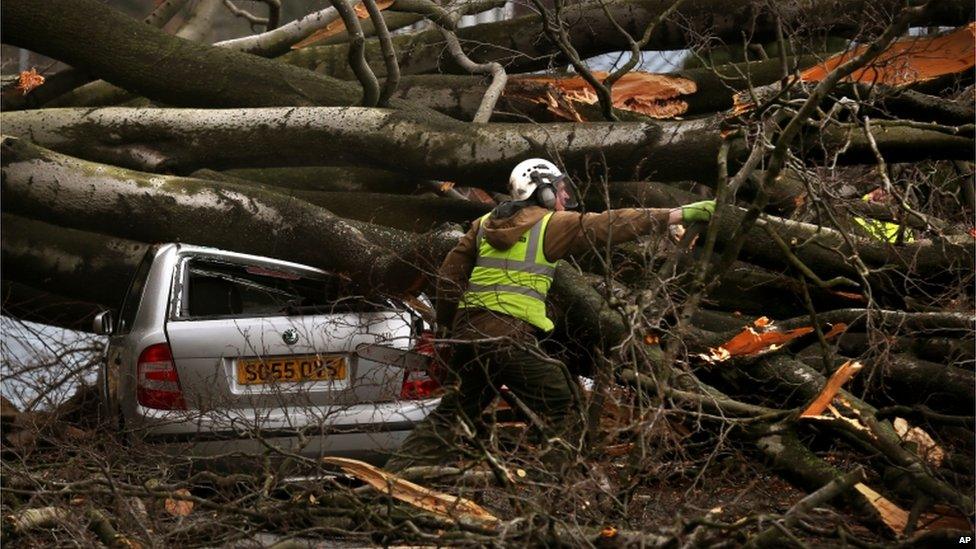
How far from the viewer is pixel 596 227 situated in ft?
23.4

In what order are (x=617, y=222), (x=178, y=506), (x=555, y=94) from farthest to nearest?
1. (x=555, y=94)
2. (x=617, y=222)
3. (x=178, y=506)

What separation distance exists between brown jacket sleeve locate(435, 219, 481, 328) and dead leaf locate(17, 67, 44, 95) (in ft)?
21.2

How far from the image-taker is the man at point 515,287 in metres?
7.05

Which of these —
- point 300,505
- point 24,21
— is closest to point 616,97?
point 24,21

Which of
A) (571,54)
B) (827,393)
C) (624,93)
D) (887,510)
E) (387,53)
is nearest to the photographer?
(887,510)

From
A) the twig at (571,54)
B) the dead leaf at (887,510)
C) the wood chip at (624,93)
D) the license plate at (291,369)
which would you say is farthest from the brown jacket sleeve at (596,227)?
the wood chip at (624,93)

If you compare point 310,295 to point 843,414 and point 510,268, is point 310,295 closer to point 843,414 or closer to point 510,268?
point 510,268

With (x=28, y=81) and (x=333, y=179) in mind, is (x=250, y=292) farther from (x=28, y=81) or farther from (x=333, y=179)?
(x=28, y=81)

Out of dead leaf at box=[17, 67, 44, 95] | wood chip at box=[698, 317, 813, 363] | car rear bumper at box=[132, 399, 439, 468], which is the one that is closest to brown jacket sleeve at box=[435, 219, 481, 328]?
car rear bumper at box=[132, 399, 439, 468]

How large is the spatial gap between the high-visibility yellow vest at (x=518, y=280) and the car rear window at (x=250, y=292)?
70 cm

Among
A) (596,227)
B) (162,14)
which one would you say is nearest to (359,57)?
(596,227)

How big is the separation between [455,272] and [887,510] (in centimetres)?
249

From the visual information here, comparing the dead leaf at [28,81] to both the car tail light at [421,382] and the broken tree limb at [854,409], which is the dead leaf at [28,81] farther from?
the broken tree limb at [854,409]

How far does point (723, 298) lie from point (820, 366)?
152cm
